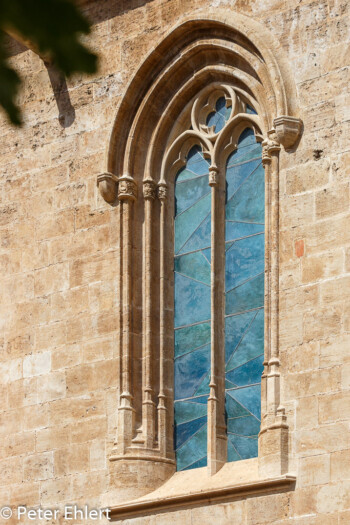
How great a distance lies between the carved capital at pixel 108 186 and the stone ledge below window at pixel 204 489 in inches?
120

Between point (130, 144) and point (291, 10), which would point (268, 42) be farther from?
point (130, 144)

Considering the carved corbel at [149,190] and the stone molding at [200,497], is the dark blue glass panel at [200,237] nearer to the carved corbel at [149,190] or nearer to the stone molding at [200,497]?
the carved corbel at [149,190]

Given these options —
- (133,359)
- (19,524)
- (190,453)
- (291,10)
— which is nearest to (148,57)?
(291,10)

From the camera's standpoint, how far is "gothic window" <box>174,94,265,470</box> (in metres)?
11.3

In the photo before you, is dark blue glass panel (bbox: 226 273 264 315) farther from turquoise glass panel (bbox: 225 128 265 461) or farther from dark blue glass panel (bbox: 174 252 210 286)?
dark blue glass panel (bbox: 174 252 210 286)

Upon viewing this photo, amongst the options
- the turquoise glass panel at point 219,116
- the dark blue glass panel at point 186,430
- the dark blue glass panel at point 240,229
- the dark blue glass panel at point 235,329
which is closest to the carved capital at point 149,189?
the turquoise glass panel at point 219,116

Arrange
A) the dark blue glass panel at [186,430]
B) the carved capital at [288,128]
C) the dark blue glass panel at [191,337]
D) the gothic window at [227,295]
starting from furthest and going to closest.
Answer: the dark blue glass panel at [191,337] → the dark blue glass panel at [186,430] → the gothic window at [227,295] → the carved capital at [288,128]

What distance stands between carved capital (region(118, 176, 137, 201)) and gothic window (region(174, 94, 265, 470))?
1.63 feet

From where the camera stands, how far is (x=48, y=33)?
397 centimetres

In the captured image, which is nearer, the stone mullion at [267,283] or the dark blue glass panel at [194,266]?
the stone mullion at [267,283]

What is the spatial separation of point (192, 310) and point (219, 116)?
2.08 metres

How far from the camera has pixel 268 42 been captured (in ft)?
37.7

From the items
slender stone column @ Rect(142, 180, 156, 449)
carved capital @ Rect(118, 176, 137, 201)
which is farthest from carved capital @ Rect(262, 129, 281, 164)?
carved capital @ Rect(118, 176, 137, 201)

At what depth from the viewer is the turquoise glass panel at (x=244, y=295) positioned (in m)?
11.2
